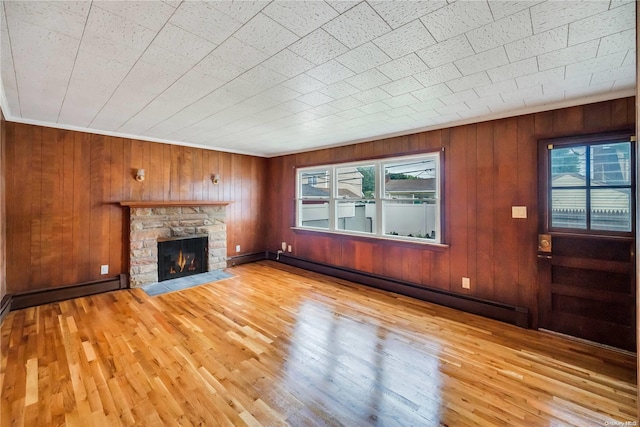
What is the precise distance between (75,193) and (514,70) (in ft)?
17.1

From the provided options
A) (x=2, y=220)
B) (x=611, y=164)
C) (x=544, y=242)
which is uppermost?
(x=611, y=164)

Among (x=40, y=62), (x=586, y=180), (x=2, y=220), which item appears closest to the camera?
(x=40, y=62)

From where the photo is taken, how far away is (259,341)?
259cm

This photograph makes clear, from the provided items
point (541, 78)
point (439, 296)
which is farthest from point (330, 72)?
point (439, 296)

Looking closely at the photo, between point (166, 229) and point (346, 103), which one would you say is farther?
point (166, 229)

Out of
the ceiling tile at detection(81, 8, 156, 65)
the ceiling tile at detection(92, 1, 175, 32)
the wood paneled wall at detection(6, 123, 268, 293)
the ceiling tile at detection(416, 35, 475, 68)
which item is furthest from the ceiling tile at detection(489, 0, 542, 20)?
the wood paneled wall at detection(6, 123, 268, 293)

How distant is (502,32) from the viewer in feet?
5.23

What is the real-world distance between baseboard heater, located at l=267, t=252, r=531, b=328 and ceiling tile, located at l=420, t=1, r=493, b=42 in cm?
287

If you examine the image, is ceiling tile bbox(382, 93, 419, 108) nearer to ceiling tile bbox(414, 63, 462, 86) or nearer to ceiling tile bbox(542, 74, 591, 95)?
ceiling tile bbox(414, 63, 462, 86)

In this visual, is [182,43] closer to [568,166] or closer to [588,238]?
[568,166]

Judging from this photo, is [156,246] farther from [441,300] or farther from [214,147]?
[441,300]

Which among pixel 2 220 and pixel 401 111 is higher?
pixel 401 111

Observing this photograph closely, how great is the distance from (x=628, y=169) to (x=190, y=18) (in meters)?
3.69

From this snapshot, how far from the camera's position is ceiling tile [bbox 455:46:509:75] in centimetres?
182
